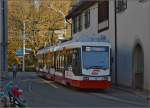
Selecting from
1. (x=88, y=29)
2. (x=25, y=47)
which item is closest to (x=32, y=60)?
(x=25, y=47)

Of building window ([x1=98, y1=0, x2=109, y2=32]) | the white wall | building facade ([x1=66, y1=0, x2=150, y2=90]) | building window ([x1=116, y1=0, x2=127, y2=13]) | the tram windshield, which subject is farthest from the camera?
building window ([x1=98, y1=0, x2=109, y2=32])

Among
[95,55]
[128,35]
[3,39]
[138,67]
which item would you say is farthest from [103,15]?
[3,39]

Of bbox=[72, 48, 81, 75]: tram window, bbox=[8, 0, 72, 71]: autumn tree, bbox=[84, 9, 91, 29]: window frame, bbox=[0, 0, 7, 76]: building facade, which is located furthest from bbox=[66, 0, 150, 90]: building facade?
bbox=[8, 0, 72, 71]: autumn tree

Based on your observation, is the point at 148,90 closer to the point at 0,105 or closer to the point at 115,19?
the point at 115,19

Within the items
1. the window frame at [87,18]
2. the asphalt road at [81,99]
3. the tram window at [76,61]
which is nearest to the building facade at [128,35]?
the window frame at [87,18]

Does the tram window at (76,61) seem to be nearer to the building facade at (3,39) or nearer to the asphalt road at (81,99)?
the asphalt road at (81,99)

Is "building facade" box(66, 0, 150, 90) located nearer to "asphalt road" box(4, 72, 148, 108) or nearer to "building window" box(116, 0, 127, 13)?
"building window" box(116, 0, 127, 13)

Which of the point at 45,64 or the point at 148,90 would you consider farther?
the point at 45,64

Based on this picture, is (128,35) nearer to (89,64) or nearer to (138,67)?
(138,67)

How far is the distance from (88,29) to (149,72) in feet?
64.7

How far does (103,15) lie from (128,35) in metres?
8.37

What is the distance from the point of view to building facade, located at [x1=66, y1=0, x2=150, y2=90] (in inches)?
1334

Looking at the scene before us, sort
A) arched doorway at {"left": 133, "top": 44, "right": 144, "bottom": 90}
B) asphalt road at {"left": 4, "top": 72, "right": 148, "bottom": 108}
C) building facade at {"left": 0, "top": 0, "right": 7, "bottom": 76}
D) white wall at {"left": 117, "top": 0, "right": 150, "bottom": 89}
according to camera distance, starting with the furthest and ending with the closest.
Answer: arched doorway at {"left": 133, "top": 44, "right": 144, "bottom": 90}
white wall at {"left": 117, "top": 0, "right": 150, "bottom": 89}
asphalt road at {"left": 4, "top": 72, "right": 148, "bottom": 108}
building facade at {"left": 0, "top": 0, "right": 7, "bottom": 76}

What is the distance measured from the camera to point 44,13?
8500 centimetres
